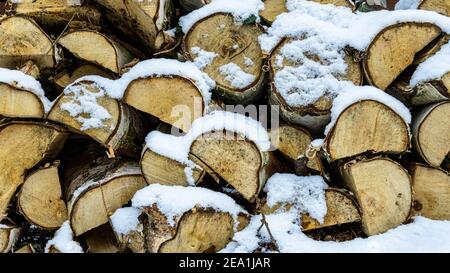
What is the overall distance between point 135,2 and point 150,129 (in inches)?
23.6

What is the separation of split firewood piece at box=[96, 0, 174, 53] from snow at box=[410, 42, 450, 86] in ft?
3.71

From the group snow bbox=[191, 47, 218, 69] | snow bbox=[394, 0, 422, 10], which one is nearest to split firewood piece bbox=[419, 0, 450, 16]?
snow bbox=[394, 0, 422, 10]

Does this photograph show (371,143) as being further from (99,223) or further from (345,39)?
(99,223)

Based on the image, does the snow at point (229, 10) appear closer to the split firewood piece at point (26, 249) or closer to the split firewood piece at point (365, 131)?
the split firewood piece at point (365, 131)

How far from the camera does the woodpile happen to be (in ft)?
6.88

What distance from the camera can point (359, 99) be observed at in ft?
6.75

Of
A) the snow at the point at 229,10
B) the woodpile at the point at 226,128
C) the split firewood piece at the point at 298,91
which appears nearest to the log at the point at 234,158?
the woodpile at the point at 226,128

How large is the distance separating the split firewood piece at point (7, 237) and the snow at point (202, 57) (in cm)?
111

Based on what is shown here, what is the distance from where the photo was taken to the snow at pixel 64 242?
2215 mm

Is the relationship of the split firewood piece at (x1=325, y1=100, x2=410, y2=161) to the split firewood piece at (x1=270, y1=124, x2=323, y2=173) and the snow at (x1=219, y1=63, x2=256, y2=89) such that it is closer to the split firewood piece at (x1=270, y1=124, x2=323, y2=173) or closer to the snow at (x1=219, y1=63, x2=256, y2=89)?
the split firewood piece at (x1=270, y1=124, x2=323, y2=173)

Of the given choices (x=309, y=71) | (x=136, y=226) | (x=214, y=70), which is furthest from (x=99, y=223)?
(x=309, y=71)

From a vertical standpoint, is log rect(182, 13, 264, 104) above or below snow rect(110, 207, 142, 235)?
above

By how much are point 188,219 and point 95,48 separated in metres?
0.90
